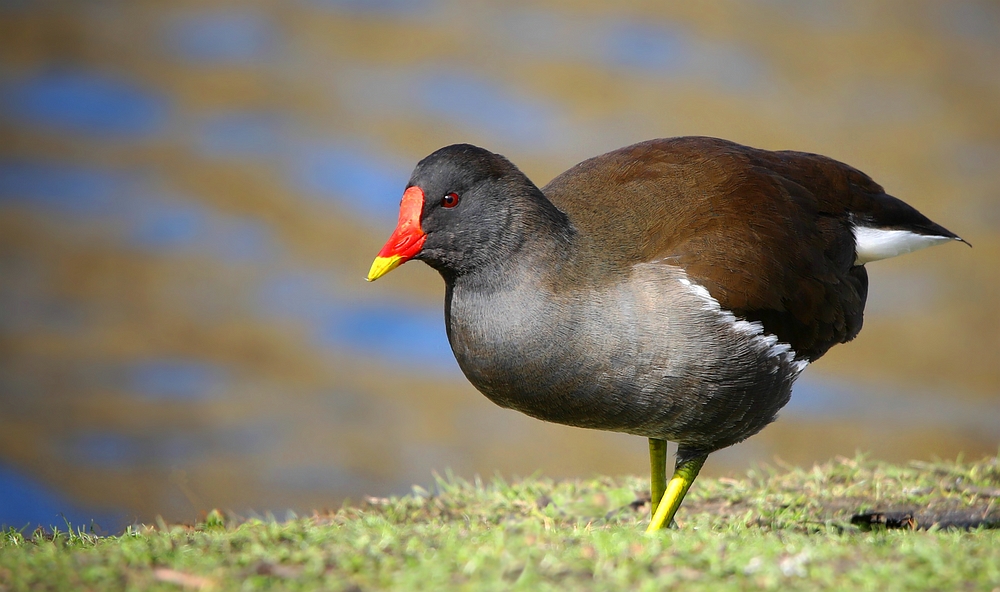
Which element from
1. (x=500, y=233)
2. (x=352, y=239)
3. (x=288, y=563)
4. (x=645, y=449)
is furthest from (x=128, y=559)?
(x=352, y=239)

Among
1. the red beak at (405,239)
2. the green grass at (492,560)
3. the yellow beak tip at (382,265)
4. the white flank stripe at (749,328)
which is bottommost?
the green grass at (492,560)

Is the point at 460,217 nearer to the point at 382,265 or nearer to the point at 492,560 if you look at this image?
the point at 382,265

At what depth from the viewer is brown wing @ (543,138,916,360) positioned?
13.8 feet

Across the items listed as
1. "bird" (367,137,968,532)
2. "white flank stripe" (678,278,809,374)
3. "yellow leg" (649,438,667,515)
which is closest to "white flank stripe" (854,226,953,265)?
"bird" (367,137,968,532)

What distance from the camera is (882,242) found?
497 cm

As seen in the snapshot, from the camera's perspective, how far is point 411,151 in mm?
11125

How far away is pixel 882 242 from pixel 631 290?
1.62 m

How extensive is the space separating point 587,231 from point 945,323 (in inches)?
258

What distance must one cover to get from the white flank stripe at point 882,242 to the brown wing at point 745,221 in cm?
7

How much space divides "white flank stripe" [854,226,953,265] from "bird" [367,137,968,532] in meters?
0.43

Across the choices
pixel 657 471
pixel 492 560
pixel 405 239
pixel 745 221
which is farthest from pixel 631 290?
pixel 492 560

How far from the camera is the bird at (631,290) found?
13.0ft

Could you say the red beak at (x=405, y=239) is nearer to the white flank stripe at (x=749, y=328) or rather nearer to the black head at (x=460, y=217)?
the black head at (x=460, y=217)

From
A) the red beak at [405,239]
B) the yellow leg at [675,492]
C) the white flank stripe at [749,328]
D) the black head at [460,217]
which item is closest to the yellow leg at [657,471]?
the yellow leg at [675,492]
